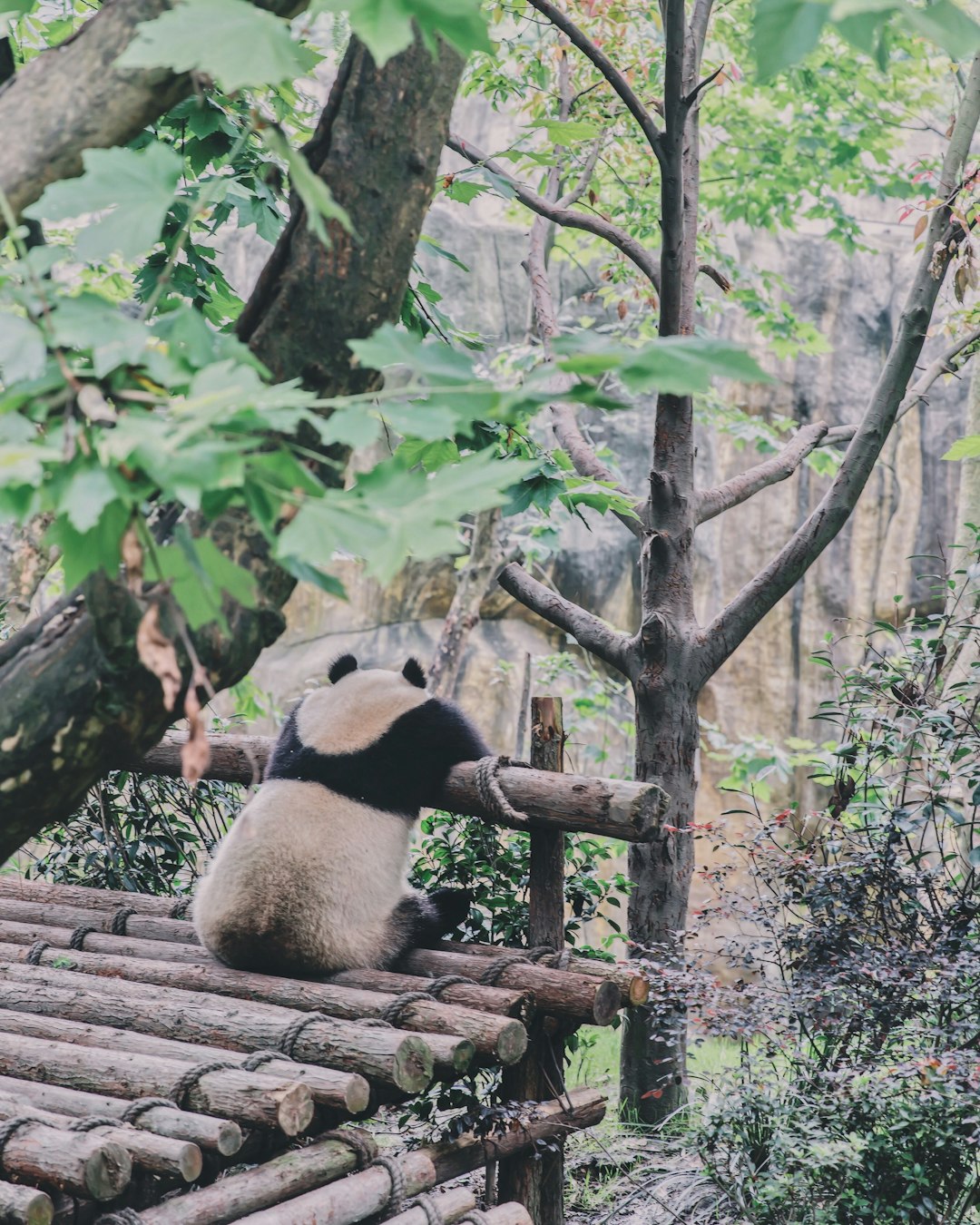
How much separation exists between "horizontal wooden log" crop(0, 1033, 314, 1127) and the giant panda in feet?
2.01

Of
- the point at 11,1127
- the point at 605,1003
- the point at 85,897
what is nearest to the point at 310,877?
the point at 605,1003

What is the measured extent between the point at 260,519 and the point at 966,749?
3002mm

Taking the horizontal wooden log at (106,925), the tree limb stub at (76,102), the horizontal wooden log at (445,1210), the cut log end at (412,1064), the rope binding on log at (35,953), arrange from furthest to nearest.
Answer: the horizontal wooden log at (106,925) → the rope binding on log at (35,953) → the horizontal wooden log at (445,1210) → the cut log end at (412,1064) → the tree limb stub at (76,102)

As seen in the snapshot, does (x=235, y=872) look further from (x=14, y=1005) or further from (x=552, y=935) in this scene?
(x=552, y=935)

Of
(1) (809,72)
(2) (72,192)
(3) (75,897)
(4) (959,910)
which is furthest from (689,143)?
(2) (72,192)

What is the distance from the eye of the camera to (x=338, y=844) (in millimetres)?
3334

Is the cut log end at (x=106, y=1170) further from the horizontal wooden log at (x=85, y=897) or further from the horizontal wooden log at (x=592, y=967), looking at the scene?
the horizontal wooden log at (x=85, y=897)

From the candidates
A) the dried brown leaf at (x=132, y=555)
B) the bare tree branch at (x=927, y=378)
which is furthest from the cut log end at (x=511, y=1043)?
the bare tree branch at (x=927, y=378)

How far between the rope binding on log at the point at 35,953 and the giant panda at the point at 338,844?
0.49m

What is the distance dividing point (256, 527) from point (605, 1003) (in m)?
1.97

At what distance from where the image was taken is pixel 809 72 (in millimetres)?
7020

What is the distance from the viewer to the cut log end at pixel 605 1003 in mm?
3125

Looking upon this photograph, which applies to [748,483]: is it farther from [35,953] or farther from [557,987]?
[35,953]

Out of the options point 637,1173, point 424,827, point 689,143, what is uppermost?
point 689,143
